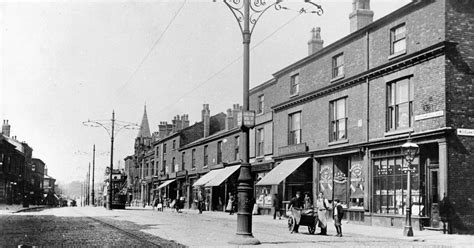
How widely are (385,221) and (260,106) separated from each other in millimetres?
16643

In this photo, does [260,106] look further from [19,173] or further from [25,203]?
[19,173]

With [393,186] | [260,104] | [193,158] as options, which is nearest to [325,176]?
[393,186]

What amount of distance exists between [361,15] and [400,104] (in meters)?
6.76

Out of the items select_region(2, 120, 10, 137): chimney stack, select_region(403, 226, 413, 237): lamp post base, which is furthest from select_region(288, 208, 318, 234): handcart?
select_region(2, 120, 10, 137): chimney stack

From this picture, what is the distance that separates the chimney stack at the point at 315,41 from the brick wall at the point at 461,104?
1210 cm

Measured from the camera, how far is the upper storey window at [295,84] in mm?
30469

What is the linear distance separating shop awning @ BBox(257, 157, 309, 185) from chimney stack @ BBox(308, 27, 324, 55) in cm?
665

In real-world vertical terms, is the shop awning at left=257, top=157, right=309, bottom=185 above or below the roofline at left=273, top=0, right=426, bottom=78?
below

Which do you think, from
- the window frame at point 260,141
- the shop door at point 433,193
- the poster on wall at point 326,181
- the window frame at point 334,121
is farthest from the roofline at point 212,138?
the shop door at point 433,193

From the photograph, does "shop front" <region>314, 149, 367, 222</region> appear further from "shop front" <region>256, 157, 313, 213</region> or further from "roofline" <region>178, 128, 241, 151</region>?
"roofline" <region>178, 128, 241, 151</region>

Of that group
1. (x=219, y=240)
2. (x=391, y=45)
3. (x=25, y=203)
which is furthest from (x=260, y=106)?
(x=25, y=203)

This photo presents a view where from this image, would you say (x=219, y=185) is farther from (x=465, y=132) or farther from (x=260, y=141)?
(x=465, y=132)

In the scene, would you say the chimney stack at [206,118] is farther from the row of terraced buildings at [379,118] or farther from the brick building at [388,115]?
the brick building at [388,115]

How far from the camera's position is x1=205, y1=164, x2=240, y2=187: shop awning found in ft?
126
